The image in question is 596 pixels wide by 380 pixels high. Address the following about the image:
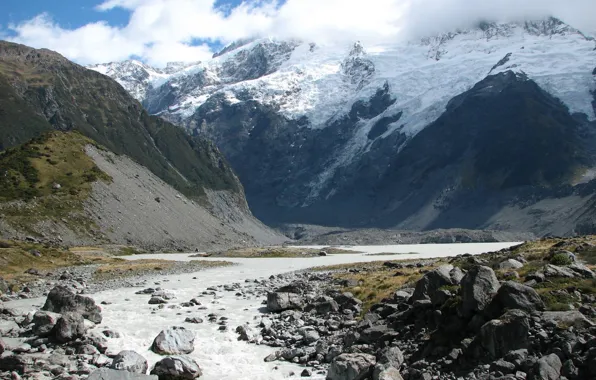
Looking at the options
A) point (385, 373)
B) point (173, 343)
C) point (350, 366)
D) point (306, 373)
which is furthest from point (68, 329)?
point (385, 373)

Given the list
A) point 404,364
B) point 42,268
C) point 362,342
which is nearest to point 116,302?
point 362,342

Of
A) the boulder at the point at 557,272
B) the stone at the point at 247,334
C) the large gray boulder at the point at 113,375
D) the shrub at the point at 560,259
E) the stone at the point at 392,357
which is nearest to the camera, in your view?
the large gray boulder at the point at 113,375

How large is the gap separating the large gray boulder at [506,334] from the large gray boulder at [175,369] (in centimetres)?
1438

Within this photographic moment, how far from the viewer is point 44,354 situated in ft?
95.7

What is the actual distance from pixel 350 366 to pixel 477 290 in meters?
7.42

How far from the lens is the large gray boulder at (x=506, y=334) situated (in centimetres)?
2320

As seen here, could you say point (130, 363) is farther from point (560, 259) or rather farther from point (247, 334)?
point (560, 259)

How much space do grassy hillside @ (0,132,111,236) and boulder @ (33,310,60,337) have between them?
99.0m

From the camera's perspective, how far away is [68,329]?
103 ft

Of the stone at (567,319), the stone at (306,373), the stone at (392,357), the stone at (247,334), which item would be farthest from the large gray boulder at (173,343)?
the stone at (567,319)

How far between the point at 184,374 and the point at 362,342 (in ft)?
32.8

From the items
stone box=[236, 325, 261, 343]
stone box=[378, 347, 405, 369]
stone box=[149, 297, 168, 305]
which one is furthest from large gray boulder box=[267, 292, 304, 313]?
stone box=[378, 347, 405, 369]

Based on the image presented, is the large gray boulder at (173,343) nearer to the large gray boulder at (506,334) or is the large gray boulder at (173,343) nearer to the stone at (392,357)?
the stone at (392,357)

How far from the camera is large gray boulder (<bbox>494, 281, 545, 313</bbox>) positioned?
82.4 ft
